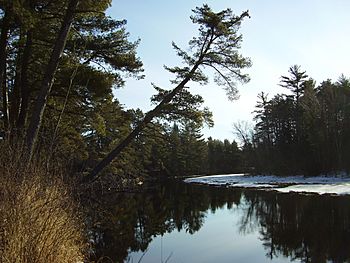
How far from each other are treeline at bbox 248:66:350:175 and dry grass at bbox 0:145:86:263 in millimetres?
39358

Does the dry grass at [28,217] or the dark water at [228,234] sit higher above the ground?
the dry grass at [28,217]

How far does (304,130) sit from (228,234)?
36.3 meters

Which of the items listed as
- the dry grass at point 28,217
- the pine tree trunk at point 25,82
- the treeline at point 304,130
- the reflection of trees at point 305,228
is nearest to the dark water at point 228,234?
the reflection of trees at point 305,228

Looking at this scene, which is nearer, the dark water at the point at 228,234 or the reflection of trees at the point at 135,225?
the dark water at the point at 228,234

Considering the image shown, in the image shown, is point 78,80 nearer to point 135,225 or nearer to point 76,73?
point 76,73

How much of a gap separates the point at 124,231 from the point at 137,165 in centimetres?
3111

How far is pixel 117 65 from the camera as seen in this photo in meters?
11.7

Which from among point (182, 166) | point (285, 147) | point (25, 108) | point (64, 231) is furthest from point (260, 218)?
point (182, 166)

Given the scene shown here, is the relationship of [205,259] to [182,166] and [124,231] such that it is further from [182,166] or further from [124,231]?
[182,166]

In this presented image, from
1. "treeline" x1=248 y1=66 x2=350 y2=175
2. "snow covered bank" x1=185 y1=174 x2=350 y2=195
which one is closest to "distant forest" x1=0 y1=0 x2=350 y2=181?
"snow covered bank" x1=185 y1=174 x2=350 y2=195

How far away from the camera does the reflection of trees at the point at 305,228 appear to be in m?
9.45

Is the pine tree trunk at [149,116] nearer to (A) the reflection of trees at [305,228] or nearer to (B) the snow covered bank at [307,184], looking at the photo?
(A) the reflection of trees at [305,228]

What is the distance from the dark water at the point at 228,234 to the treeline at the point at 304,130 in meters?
23.6

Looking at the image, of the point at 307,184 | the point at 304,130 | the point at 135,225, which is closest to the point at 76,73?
the point at 135,225
